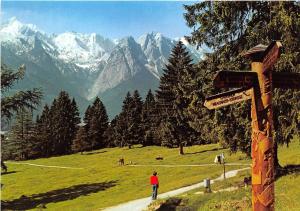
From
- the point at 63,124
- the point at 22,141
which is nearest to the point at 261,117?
the point at 22,141

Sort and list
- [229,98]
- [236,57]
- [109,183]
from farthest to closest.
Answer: [109,183]
[236,57]
[229,98]

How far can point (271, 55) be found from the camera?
31.9 ft

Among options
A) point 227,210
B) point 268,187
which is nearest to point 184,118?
point 227,210

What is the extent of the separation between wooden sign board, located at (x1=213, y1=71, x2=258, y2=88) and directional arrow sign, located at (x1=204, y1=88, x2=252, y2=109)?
0.63 ft

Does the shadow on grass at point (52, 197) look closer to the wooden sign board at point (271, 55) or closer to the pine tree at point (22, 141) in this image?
the wooden sign board at point (271, 55)

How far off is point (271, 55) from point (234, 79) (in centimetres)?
87

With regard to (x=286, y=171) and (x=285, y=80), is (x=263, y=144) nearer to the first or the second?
(x=285, y=80)

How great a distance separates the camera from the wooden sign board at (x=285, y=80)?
34.7ft

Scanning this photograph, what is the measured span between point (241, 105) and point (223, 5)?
516 cm

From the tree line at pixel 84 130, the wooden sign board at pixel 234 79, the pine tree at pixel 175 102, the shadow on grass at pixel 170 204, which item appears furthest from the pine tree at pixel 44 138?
the wooden sign board at pixel 234 79

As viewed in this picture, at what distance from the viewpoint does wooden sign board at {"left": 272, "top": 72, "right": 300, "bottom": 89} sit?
1058cm

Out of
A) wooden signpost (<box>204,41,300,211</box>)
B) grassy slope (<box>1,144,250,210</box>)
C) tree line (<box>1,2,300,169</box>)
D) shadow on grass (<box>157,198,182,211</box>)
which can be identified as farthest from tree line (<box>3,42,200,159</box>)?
wooden signpost (<box>204,41,300,211</box>)

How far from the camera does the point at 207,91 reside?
2569cm

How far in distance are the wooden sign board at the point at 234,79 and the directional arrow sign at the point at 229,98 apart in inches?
7.6
